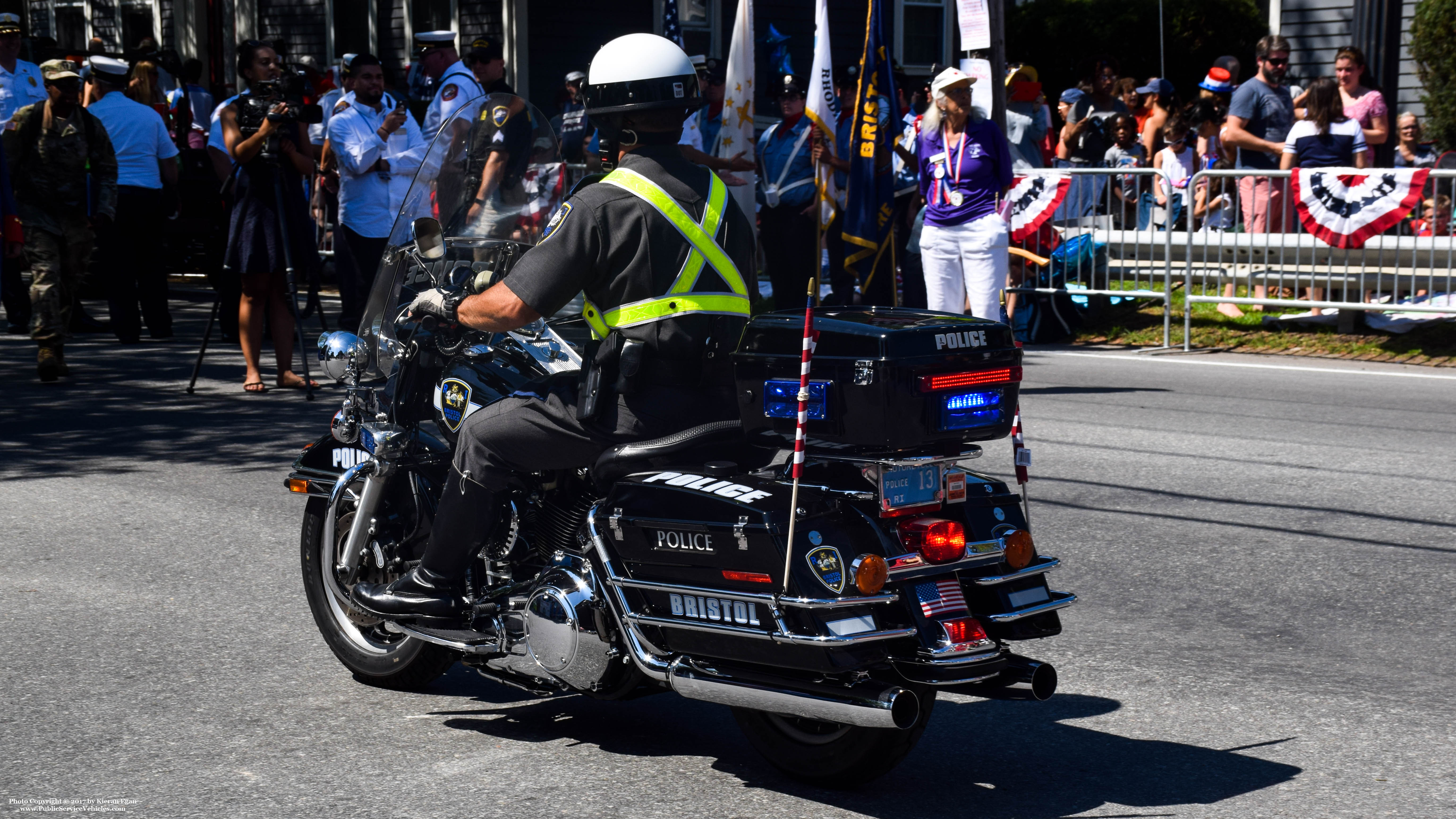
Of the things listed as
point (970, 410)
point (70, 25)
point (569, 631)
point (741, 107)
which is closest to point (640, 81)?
point (970, 410)

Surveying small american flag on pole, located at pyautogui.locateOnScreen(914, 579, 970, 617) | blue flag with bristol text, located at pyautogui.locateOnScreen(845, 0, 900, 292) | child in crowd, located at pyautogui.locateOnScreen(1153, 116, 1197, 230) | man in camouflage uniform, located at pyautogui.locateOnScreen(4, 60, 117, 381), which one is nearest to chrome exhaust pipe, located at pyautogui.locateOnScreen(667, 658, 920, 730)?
small american flag on pole, located at pyautogui.locateOnScreen(914, 579, 970, 617)

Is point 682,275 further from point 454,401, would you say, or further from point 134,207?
point 134,207

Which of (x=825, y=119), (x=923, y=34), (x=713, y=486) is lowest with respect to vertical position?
(x=713, y=486)

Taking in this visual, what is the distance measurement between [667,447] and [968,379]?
766mm

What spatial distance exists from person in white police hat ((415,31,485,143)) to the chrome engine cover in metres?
5.70

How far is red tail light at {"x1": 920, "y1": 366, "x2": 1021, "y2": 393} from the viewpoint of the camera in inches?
154

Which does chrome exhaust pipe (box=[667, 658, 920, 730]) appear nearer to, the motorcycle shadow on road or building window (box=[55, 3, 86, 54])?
the motorcycle shadow on road

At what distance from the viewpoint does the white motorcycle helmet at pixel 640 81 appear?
14.0ft

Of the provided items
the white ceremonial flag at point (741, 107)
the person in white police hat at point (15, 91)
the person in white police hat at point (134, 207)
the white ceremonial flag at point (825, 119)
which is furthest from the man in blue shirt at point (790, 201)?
the person in white police hat at point (15, 91)

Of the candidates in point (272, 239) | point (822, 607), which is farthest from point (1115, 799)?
point (272, 239)

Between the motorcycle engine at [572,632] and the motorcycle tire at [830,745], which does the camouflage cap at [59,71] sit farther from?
the motorcycle tire at [830,745]

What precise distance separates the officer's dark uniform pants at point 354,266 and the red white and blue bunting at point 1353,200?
23.1 ft

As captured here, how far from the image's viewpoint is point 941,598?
3939 millimetres

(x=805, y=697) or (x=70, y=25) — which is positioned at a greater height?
(x=70, y=25)
